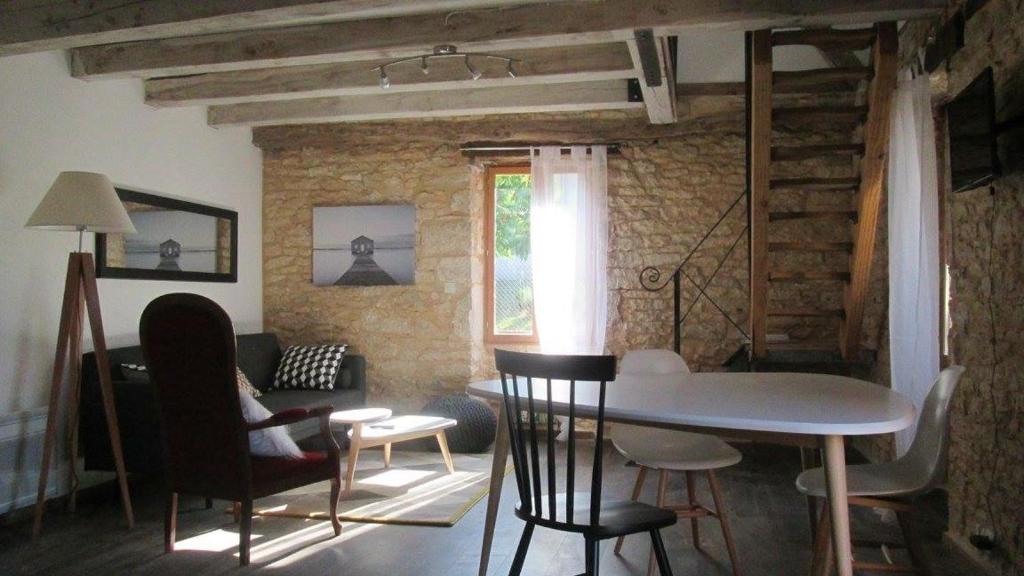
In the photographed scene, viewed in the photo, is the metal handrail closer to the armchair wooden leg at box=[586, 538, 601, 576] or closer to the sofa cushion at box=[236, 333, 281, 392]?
the sofa cushion at box=[236, 333, 281, 392]

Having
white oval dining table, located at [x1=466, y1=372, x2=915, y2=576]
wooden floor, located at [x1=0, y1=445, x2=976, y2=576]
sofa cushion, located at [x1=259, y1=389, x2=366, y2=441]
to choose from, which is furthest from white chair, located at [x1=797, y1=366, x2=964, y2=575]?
sofa cushion, located at [x1=259, y1=389, x2=366, y2=441]

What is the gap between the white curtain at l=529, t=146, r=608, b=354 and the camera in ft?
18.7

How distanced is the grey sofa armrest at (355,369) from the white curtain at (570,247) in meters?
1.41

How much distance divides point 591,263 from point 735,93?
62.8 inches

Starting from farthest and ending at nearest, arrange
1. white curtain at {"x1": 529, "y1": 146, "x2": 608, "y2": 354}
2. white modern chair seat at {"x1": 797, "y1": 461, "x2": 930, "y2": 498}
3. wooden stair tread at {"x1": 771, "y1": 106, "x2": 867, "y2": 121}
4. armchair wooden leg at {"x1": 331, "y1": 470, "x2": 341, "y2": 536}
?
white curtain at {"x1": 529, "y1": 146, "x2": 608, "y2": 354} < wooden stair tread at {"x1": 771, "y1": 106, "x2": 867, "y2": 121} < armchair wooden leg at {"x1": 331, "y1": 470, "x2": 341, "y2": 536} < white modern chair seat at {"x1": 797, "y1": 461, "x2": 930, "y2": 498}

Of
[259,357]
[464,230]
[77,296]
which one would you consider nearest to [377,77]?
[464,230]

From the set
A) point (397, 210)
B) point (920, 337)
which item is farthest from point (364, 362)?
point (920, 337)

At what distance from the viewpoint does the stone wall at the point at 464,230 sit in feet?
18.7

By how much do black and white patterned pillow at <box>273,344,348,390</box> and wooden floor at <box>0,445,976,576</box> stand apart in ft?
5.13

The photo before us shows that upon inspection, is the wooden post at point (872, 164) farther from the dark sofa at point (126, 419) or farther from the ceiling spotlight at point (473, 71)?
the dark sofa at point (126, 419)

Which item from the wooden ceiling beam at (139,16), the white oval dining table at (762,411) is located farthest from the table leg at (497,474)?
the wooden ceiling beam at (139,16)

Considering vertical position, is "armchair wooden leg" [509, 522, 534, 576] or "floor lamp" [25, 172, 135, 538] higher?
"floor lamp" [25, 172, 135, 538]

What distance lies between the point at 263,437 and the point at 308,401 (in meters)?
1.78

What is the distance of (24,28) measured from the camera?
363 centimetres
